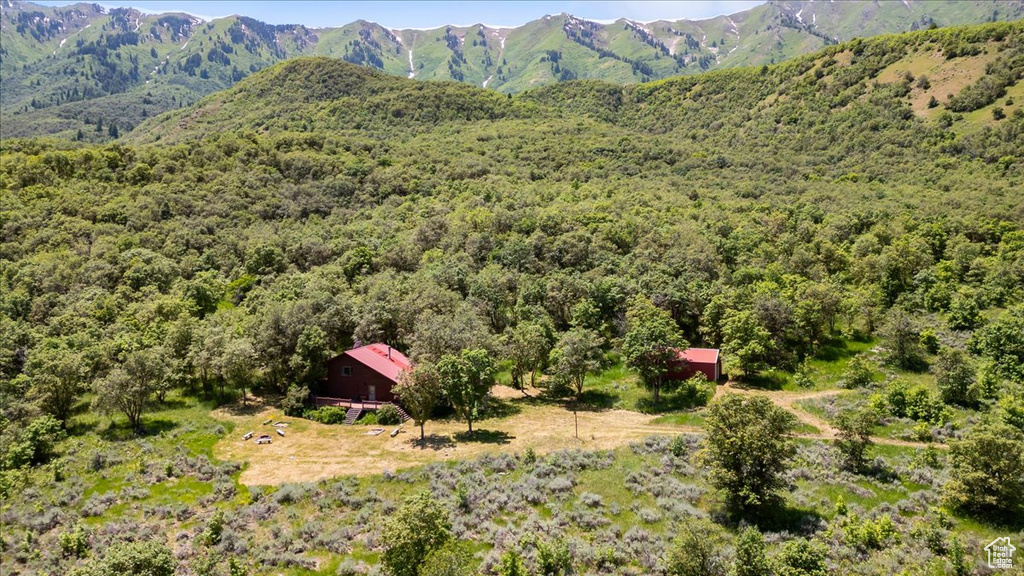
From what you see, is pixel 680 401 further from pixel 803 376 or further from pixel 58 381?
pixel 58 381

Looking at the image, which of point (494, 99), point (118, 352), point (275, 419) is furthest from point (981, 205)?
point (494, 99)

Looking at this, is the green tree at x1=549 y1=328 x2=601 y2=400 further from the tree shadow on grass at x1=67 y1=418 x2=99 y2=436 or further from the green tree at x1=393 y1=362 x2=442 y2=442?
the tree shadow on grass at x1=67 y1=418 x2=99 y2=436

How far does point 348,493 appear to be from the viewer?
2883 cm

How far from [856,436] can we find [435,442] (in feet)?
83.5

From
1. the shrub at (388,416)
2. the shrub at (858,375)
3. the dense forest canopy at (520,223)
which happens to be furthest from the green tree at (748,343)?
the shrub at (388,416)

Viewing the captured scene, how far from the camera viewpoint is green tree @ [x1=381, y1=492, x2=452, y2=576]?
20.4 m

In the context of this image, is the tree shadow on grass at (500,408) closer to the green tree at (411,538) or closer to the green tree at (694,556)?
the green tree at (411,538)

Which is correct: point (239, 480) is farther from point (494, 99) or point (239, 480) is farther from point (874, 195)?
point (494, 99)

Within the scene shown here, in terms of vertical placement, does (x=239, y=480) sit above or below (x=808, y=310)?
below

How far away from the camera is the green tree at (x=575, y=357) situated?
42469mm

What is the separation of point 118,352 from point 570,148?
10364 centimetres

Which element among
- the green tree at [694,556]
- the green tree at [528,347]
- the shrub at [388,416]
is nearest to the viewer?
the green tree at [694,556]

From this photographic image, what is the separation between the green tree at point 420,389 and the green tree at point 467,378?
762 millimetres

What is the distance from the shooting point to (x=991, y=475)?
23562 mm
